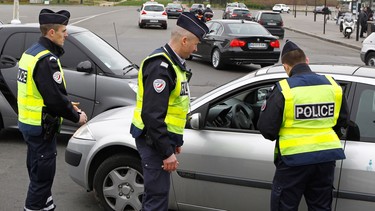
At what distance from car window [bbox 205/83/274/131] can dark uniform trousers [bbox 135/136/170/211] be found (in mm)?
985

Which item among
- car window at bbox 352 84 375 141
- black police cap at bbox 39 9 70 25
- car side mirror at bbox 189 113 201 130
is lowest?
car side mirror at bbox 189 113 201 130

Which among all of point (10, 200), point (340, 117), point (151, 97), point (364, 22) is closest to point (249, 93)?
point (340, 117)

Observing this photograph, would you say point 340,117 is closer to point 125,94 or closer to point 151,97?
point 151,97

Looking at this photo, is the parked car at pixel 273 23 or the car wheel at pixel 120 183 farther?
the parked car at pixel 273 23

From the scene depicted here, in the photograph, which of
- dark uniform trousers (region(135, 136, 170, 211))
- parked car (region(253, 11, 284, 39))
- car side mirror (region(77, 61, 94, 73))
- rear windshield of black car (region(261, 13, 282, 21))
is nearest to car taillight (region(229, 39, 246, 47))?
car side mirror (region(77, 61, 94, 73))

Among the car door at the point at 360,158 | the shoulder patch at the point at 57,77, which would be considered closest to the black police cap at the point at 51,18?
the shoulder patch at the point at 57,77

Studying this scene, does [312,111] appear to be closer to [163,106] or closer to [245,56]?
[163,106]

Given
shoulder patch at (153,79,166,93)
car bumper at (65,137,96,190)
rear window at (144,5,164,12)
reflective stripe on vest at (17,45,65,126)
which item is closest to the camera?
shoulder patch at (153,79,166,93)

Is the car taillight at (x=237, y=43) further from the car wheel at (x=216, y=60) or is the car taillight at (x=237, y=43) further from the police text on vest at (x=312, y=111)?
the police text on vest at (x=312, y=111)

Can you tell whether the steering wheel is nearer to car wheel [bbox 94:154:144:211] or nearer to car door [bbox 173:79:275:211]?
car door [bbox 173:79:275:211]

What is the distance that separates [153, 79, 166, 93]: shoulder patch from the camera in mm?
3166

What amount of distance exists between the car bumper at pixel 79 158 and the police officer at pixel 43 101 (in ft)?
2.12

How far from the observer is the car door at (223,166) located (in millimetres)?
4023

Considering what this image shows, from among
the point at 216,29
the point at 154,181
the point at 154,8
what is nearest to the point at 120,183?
the point at 154,181
